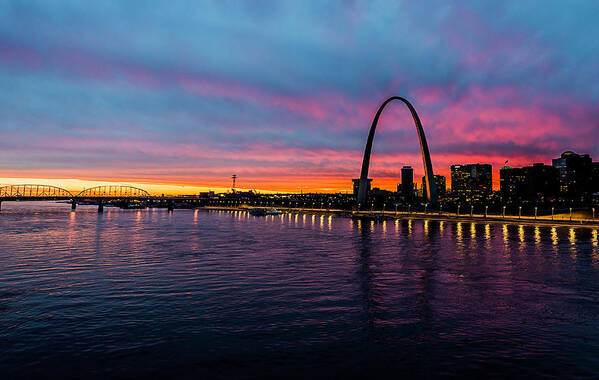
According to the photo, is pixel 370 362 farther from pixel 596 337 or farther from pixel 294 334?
pixel 596 337

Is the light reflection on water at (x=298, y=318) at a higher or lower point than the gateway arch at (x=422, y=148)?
lower

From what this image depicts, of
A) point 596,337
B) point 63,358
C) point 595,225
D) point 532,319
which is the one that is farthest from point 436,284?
point 595,225

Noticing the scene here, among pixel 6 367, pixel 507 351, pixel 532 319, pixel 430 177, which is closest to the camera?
pixel 6 367

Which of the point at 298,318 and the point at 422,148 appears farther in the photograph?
the point at 422,148

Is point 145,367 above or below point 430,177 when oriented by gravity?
below

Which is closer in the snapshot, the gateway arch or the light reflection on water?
the light reflection on water

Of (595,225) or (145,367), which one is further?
(595,225)

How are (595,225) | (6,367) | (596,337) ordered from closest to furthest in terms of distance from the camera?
(6,367) → (596,337) → (595,225)

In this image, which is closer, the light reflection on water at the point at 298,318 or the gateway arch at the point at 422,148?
the light reflection on water at the point at 298,318

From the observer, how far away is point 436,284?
26.8 metres

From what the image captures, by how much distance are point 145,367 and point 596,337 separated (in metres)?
17.7

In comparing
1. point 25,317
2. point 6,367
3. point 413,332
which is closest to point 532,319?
point 413,332

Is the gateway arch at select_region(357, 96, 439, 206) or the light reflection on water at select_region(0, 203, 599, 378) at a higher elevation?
the gateway arch at select_region(357, 96, 439, 206)

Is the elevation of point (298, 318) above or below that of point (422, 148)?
below
